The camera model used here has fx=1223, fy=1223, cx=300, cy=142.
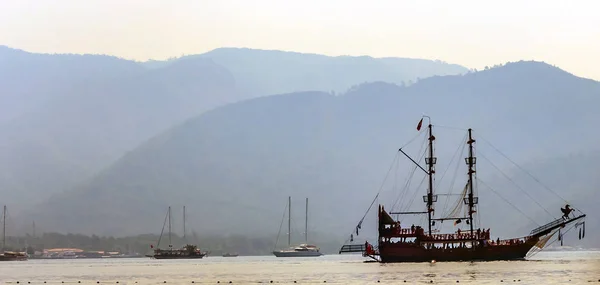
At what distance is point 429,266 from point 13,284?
66.2 m

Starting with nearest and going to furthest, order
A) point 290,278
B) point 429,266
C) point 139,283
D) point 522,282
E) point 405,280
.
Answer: point 522,282
point 405,280
point 139,283
point 290,278
point 429,266

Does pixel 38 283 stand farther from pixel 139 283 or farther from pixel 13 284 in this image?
pixel 139 283

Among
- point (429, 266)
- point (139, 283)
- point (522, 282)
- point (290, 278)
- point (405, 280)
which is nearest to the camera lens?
point (522, 282)

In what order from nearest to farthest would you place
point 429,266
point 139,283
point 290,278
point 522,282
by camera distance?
point 522,282
point 139,283
point 290,278
point 429,266

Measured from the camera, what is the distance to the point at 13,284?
554 ft

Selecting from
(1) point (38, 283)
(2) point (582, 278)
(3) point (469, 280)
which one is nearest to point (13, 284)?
(1) point (38, 283)

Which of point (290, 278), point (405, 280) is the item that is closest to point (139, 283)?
point (290, 278)

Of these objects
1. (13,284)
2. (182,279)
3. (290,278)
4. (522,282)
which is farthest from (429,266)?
(13,284)

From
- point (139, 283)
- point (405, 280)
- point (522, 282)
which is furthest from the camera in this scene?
point (139, 283)

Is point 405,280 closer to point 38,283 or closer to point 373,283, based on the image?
point 373,283

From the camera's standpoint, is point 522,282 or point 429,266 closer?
point 522,282

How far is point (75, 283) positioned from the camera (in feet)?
571

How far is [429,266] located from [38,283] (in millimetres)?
62153

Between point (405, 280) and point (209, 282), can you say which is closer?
point (405, 280)
